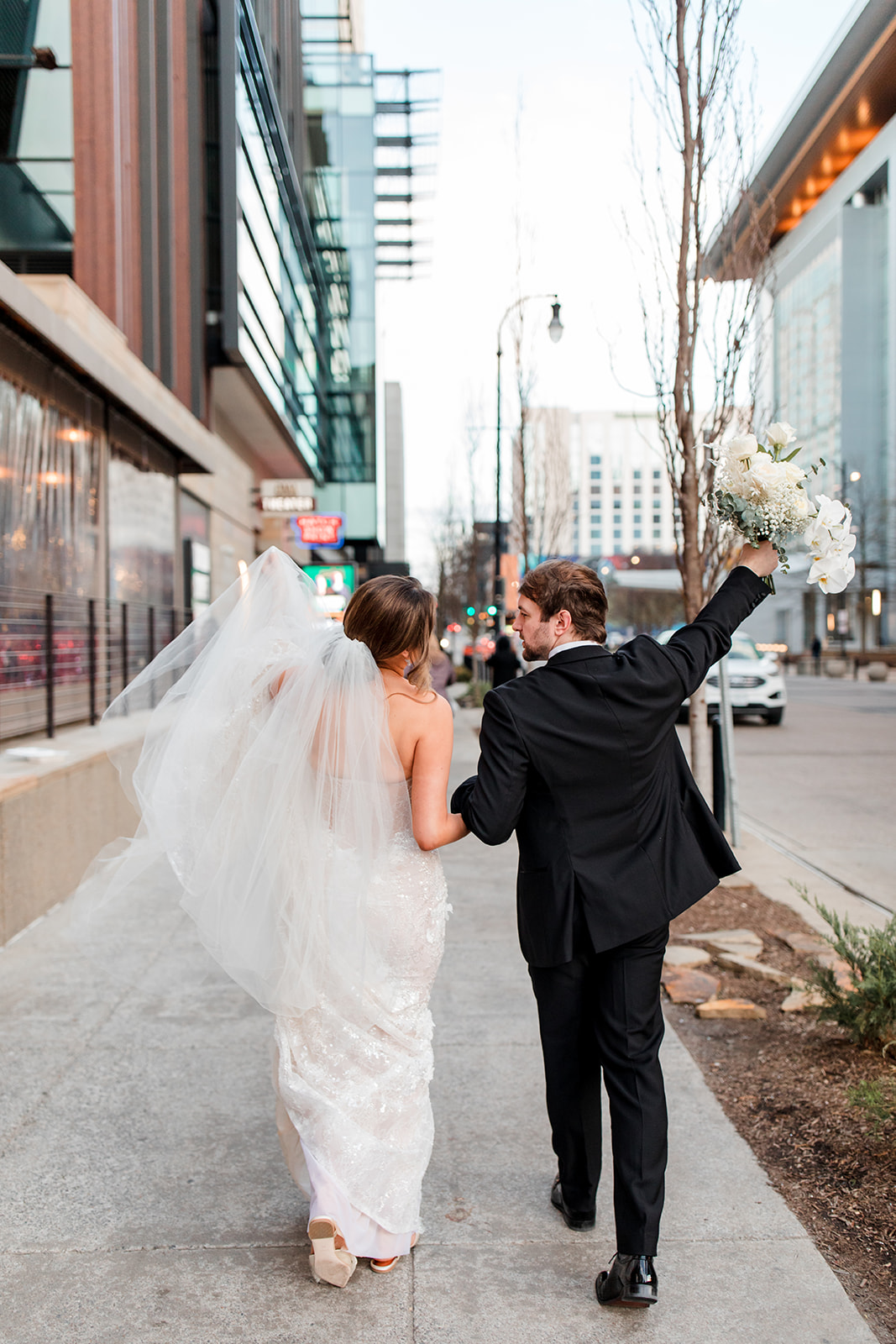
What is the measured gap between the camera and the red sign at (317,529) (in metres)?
31.0

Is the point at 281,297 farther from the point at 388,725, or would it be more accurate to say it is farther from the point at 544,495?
the point at 388,725

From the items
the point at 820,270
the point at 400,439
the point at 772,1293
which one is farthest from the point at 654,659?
the point at 400,439

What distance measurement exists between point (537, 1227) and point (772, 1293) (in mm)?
686

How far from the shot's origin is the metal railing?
7762mm

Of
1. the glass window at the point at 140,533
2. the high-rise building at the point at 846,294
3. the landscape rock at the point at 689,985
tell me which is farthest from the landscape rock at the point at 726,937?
the high-rise building at the point at 846,294

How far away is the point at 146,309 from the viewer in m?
15.4

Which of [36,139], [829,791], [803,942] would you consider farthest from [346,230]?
[803,942]

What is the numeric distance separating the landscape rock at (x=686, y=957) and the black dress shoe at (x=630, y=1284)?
281 centimetres

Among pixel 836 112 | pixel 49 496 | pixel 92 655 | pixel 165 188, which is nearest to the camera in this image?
pixel 92 655

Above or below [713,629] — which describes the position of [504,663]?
below

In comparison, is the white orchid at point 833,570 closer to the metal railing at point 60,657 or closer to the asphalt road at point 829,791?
the asphalt road at point 829,791

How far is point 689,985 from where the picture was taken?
514cm

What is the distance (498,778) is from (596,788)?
0.27m

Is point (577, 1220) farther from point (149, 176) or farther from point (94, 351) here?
point (149, 176)
